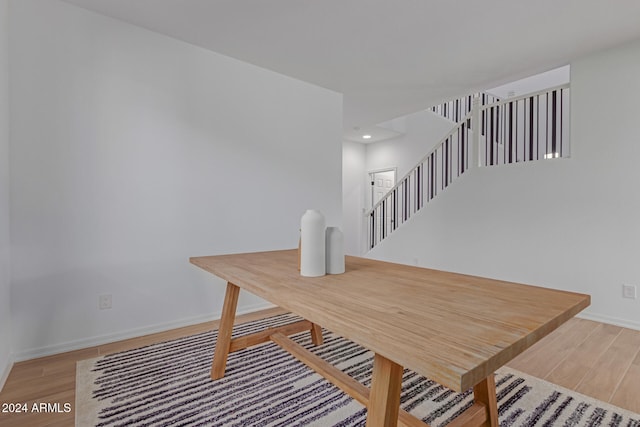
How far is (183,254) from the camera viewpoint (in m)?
2.73

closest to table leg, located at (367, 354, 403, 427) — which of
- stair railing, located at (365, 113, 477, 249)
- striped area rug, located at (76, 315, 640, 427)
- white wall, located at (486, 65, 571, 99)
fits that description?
striped area rug, located at (76, 315, 640, 427)

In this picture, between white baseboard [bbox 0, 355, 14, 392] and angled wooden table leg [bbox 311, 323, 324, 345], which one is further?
angled wooden table leg [bbox 311, 323, 324, 345]

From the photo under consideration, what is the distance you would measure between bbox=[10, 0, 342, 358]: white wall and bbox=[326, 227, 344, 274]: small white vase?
71.2 inches

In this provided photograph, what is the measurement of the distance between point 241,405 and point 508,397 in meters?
1.40

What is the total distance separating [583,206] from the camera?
3.08 metres

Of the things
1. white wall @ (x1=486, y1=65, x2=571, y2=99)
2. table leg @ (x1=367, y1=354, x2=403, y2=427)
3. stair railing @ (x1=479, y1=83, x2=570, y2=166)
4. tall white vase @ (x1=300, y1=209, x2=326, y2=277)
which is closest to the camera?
table leg @ (x1=367, y1=354, x2=403, y2=427)

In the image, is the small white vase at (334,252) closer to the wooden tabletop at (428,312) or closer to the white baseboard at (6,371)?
the wooden tabletop at (428,312)

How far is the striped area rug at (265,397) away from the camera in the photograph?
1501 millimetres

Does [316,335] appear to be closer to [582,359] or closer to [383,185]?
[582,359]

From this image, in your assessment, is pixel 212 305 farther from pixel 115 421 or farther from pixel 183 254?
pixel 115 421

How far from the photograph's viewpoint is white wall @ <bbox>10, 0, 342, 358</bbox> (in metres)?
2.14

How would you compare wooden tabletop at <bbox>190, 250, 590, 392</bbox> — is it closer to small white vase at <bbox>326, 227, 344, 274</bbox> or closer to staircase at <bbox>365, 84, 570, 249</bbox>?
small white vase at <bbox>326, 227, 344, 274</bbox>

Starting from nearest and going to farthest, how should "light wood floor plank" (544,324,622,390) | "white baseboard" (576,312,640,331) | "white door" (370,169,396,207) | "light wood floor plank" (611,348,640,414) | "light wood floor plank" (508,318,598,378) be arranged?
"light wood floor plank" (611,348,640,414), "light wood floor plank" (544,324,622,390), "light wood floor plank" (508,318,598,378), "white baseboard" (576,312,640,331), "white door" (370,169,396,207)

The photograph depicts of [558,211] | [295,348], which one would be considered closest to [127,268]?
[295,348]
